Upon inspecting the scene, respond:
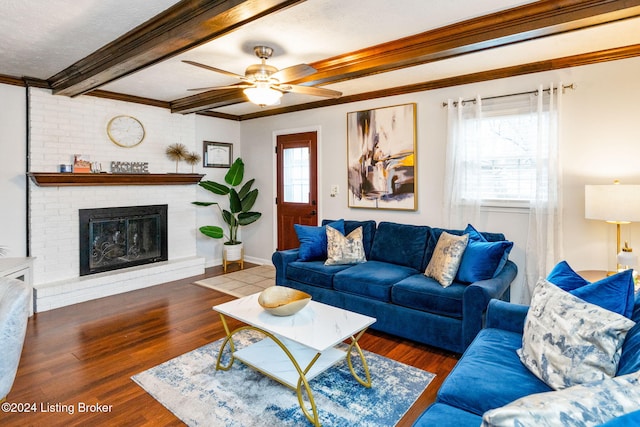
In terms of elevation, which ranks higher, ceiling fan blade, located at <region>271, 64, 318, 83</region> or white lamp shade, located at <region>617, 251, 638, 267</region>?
ceiling fan blade, located at <region>271, 64, 318, 83</region>

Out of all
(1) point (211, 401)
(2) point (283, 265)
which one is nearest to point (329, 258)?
(2) point (283, 265)

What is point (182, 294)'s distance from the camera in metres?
4.51

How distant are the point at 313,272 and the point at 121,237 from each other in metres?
2.83

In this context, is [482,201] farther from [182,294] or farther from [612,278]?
[182,294]

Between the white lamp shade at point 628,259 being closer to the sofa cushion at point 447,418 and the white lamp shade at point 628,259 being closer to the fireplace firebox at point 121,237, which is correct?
Result: the sofa cushion at point 447,418

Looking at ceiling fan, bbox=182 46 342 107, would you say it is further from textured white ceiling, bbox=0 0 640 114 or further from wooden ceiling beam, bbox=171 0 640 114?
wooden ceiling beam, bbox=171 0 640 114

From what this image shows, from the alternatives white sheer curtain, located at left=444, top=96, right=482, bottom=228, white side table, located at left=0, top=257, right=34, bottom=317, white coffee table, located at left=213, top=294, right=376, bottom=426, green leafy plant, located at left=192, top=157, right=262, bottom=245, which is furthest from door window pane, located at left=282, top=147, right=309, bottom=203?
white side table, located at left=0, top=257, right=34, bottom=317

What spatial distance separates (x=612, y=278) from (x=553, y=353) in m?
0.44

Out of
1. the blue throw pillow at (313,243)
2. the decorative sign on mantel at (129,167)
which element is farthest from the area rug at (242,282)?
the decorative sign on mantel at (129,167)

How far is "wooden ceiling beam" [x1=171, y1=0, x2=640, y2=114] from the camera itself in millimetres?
2260

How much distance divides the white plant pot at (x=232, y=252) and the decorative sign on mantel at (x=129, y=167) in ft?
5.25

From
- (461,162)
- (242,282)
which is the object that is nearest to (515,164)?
(461,162)

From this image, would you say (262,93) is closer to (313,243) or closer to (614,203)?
(313,243)

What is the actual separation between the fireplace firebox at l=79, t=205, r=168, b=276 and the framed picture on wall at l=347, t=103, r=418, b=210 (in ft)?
9.08
